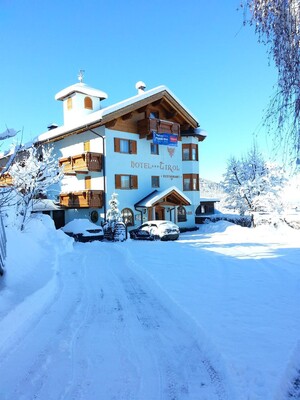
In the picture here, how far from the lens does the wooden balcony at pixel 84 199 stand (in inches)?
944

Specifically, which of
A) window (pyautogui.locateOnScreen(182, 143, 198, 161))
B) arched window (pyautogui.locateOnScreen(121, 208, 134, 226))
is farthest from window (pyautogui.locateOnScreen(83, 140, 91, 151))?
window (pyautogui.locateOnScreen(182, 143, 198, 161))

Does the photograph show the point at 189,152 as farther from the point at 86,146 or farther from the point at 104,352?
the point at 104,352

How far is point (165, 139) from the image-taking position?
27531mm

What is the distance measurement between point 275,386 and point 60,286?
607 centimetres

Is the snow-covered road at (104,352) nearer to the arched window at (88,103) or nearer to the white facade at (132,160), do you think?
the white facade at (132,160)

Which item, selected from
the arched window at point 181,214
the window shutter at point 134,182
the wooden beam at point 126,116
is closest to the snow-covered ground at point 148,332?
the window shutter at point 134,182

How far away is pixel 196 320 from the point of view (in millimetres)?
5430

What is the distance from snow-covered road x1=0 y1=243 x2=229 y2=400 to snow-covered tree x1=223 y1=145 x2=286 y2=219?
26.5 metres

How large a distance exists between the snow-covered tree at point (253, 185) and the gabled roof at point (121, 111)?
363 inches

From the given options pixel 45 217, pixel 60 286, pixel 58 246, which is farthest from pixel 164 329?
pixel 45 217

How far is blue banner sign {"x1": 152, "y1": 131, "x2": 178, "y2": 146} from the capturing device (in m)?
26.9

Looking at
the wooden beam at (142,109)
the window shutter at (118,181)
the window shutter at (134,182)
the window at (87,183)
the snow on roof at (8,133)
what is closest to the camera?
the snow on roof at (8,133)

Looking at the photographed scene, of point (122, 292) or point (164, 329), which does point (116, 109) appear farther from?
point (164, 329)

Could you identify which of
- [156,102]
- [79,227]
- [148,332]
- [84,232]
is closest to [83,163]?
[79,227]
